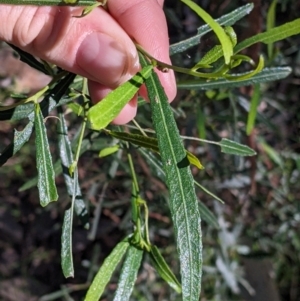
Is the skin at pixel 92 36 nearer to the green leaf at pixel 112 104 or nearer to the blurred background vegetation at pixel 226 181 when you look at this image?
the green leaf at pixel 112 104

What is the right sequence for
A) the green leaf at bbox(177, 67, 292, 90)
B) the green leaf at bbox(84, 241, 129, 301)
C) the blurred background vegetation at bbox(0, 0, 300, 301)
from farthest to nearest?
the blurred background vegetation at bbox(0, 0, 300, 301)
the green leaf at bbox(177, 67, 292, 90)
the green leaf at bbox(84, 241, 129, 301)

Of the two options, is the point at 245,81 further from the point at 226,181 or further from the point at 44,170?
the point at 226,181

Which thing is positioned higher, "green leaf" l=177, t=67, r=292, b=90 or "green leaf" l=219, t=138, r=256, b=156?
"green leaf" l=177, t=67, r=292, b=90

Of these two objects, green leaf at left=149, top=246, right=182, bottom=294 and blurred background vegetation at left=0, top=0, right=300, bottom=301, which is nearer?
green leaf at left=149, top=246, right=182, bottom=294

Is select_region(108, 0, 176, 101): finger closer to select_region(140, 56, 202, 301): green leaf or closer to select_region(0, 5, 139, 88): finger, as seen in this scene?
select_region(0, 5, 139, 88): finger

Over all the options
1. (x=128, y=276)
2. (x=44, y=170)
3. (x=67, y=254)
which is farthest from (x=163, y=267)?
(x=44, y=170)

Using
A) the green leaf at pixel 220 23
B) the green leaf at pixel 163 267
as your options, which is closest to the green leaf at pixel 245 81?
the green leaf at pixel 220 23

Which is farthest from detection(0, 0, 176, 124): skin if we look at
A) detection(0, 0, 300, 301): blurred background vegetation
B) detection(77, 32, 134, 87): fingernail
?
detection(0, 0, 300, 301): blurred background vegetation
